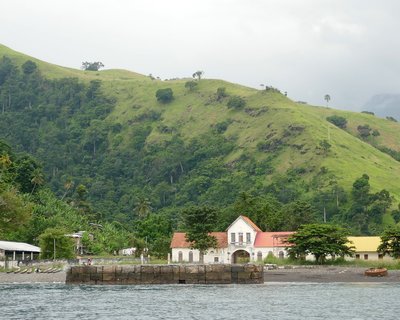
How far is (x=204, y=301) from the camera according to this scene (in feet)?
240

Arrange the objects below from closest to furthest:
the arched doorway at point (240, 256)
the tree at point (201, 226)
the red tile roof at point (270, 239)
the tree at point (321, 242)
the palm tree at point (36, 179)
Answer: the tree at point (321, 242)
the red tile roof at point (270, 239)
the tree at point (201, 226)
the arched doorway at point (240, 256)
the palm tree at point (36, 179)

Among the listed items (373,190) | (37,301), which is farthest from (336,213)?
(37,301)

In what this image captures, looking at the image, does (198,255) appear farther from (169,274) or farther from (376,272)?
(376,272)

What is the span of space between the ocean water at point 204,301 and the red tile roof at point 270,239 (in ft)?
118

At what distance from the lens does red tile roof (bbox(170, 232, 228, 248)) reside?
136m

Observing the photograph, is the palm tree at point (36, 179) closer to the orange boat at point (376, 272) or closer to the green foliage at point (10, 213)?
the green foliage at point (10, 213)

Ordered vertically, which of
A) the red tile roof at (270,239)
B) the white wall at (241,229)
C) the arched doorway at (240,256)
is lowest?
the arched doorway at (240,256)

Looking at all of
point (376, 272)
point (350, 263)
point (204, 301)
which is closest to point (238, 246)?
point (350, 263)

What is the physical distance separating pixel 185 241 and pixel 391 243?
37.8 m

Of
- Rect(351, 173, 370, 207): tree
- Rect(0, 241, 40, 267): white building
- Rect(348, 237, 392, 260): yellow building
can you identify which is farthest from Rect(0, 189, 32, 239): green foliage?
Rect(351, 173, 370, 207): tree

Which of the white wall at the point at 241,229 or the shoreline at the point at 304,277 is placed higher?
the white wall at the point at 241,229

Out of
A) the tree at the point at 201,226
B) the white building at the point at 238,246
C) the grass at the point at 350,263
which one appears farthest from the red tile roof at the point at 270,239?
the grass at the point at 350,263

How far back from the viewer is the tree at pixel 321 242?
375 feet

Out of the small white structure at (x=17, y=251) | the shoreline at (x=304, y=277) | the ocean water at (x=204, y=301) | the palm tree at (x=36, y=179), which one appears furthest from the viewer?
the palm tree at (x=36, y=179)
